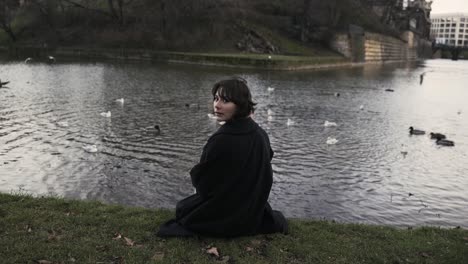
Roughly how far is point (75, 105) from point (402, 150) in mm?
15708

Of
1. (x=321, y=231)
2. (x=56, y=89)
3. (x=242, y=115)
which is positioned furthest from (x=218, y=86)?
(x=56, y=89)

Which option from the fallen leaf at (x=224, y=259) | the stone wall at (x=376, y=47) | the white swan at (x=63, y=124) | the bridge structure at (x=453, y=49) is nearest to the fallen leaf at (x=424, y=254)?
the fallen leaf at (x=224, y=259)

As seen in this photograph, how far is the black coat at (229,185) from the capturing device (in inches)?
239

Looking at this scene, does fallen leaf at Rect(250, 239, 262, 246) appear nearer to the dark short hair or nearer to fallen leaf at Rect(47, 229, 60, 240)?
the dark short hair

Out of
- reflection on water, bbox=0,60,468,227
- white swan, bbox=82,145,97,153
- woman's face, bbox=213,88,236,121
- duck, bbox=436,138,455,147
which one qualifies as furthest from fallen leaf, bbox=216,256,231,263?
duck, bbox=436,138,455,147

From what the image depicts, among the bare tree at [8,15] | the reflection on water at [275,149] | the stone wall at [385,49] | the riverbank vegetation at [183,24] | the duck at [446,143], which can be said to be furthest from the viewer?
the stone wall at [385,49]

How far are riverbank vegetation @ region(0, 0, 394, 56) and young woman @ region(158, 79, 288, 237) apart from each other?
60.8m

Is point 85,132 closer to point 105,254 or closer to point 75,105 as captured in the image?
point 75,105

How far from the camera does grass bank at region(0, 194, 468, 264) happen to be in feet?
18.9

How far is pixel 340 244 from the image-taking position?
21.5 feet

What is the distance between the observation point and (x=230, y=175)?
6117 mm

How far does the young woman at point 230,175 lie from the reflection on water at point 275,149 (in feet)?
13.8

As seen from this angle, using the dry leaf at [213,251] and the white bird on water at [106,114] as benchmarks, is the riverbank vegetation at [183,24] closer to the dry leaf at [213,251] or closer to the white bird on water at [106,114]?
the white bird on water at [106,114]

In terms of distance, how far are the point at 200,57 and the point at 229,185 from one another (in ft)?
167
